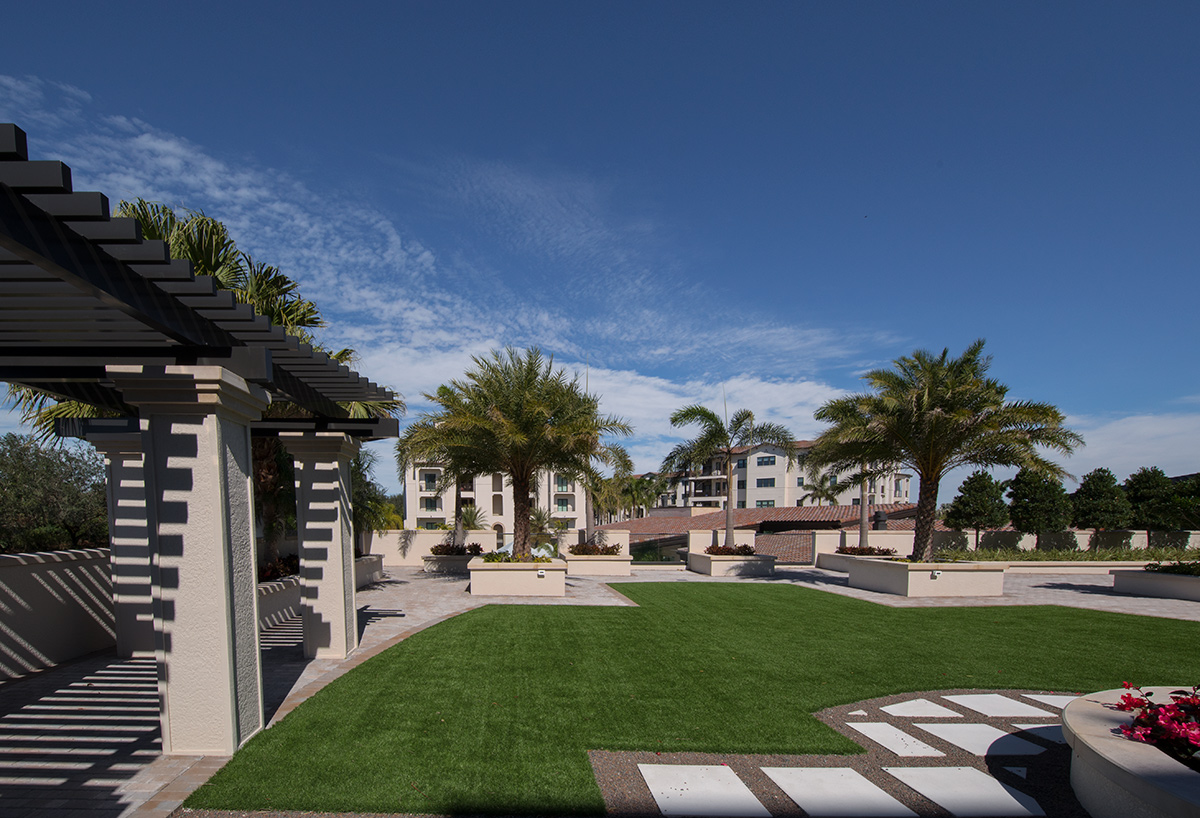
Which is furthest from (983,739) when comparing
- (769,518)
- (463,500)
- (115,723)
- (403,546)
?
(463,500)

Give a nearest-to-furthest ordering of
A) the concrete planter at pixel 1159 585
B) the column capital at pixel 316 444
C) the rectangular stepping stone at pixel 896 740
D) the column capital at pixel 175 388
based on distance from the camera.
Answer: the column capital at pixel 175 388, the rectangular stepping stone at pixel 896 740, the column capital at pixel 316 444, the concrete planter at pixel 1159 585

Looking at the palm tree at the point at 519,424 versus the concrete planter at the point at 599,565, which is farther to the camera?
the concrete planter at the point at 599,565

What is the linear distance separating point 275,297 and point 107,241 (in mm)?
9434

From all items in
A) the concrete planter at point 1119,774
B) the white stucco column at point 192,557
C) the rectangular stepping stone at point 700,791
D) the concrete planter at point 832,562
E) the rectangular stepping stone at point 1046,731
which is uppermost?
the white stucco column at point 192,557

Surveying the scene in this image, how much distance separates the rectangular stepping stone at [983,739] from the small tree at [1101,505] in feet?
91.9

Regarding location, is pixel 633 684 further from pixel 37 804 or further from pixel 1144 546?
pixel 1144 546

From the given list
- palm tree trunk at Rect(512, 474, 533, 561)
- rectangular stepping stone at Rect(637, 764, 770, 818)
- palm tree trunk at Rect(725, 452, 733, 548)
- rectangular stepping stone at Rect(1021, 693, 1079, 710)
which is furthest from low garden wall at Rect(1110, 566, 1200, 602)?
rectangular stepping stone at Rect(637, 764, 770, 818)

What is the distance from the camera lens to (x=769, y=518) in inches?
1916

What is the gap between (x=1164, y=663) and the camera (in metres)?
8.62

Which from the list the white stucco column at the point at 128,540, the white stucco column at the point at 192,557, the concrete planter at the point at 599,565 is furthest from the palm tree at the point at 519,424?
the white stucco column at the point at 192,557

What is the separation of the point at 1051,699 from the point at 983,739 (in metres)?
2.03

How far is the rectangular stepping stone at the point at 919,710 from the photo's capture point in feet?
20.8

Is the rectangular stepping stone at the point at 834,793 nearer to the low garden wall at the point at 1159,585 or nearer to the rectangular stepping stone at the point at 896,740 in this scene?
the rectangular stepping stone at the point at 896,740

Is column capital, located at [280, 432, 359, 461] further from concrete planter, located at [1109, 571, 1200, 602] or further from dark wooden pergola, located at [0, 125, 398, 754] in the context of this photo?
concrete planter, located at [1109, 571, 1200, 602]
